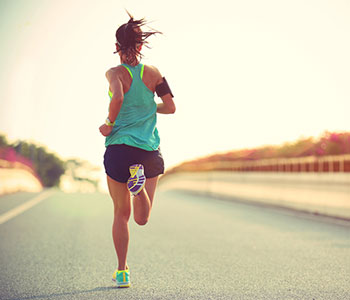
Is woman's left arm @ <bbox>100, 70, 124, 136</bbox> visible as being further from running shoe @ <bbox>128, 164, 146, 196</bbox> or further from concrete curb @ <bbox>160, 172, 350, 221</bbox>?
concrete curb @ <bbox>160, 172, 350, 221</bbox>

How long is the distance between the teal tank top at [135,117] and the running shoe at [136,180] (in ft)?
0.73

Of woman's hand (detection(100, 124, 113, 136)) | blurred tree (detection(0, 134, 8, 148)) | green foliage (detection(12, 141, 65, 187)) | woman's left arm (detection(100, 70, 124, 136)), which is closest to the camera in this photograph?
woman's left arm (detection(100, 70, 124, 136))

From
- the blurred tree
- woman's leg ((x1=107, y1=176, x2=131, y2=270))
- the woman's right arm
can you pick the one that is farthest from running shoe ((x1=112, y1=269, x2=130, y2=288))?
the blurred tree

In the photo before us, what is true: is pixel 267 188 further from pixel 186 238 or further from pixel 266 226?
pixel 186 238

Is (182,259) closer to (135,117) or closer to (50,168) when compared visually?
(135,117)

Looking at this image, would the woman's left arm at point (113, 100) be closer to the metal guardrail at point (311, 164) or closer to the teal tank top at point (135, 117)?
the teal tank top at point (135, 117)

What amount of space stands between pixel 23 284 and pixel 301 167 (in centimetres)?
1461

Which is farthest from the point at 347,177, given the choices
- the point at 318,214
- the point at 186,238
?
the point at 186,238

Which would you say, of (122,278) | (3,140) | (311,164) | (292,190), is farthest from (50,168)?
(122,278)

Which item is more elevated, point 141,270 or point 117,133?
point 117,133

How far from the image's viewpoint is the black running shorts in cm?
493

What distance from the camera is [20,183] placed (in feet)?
92.3

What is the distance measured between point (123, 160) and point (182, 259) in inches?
96.4

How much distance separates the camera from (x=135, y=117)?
16.3 feet
